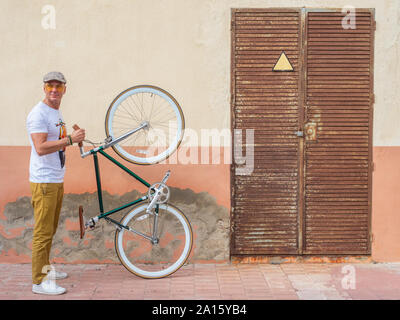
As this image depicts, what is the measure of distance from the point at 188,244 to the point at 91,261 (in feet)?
4.03

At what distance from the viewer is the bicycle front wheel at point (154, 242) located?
17.4 ft

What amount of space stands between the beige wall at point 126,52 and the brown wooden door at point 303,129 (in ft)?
0.58

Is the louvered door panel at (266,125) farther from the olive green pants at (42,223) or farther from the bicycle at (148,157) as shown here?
the olive green pants at (42,223)

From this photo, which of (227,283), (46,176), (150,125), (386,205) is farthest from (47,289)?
(386,205)

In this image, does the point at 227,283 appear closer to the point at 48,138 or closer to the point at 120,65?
the point at 48,138

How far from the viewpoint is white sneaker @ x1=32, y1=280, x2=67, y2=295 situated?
15.8ft

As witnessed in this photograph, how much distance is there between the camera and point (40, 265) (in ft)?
15.8

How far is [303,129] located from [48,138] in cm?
271

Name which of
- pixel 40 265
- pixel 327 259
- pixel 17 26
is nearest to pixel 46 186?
pixel 40 265

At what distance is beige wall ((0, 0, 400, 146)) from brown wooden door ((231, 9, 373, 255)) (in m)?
0.18

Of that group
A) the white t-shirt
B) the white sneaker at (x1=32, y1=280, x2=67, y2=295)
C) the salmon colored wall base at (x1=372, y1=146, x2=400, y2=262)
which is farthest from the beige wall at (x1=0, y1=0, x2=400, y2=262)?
the white sneaker at (x1=32, y1=280, x2=67, y2=295)

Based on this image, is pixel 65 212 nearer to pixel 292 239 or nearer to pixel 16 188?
pixel 16 188

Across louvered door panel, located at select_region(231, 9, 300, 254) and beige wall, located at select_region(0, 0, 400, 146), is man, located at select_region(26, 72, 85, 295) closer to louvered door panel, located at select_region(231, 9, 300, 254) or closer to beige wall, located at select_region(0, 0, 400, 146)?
beige wall, located at select_region(0, 0, 400, 146)

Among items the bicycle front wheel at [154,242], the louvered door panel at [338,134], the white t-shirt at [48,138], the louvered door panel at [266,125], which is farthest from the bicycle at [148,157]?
the louvered door panel at [338,134]
